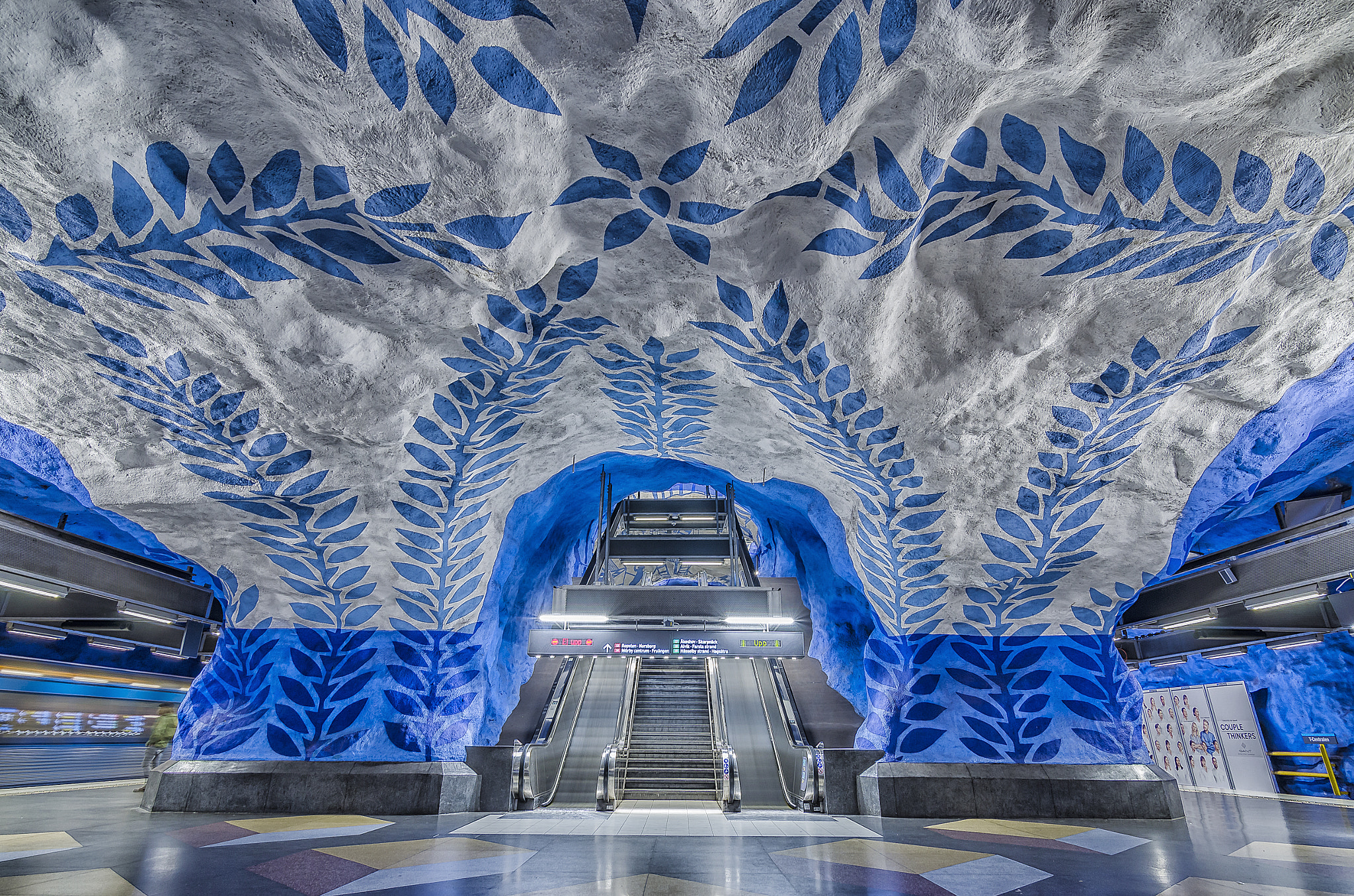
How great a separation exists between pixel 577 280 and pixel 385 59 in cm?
214

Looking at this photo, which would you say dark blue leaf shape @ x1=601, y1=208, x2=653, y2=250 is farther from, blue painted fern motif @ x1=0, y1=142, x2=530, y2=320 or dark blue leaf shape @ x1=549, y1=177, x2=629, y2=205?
blue painted fern motif @ x1=0, y1=142, x2=530, y2=320

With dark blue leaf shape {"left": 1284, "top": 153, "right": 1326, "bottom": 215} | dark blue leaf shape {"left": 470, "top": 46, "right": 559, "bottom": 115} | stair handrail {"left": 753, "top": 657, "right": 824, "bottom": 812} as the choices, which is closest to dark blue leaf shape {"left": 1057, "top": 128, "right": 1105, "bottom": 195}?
dark blue leaf shape {"left": 1284, "top": 153, "right": 1326, "bottom": 215}

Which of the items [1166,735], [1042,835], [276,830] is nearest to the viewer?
[276,830]

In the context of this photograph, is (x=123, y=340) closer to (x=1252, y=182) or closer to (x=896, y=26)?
(x=896, y=26)

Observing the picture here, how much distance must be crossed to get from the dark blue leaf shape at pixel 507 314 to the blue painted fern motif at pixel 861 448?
159 cm

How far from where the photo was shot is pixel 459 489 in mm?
7402

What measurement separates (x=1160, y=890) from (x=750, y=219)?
4650mm

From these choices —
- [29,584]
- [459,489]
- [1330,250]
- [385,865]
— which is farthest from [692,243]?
[29,584]

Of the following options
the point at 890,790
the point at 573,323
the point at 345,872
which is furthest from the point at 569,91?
the point at 890,790

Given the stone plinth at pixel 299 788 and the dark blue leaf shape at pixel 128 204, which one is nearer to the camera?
the dark blue leaf shape at pixel 128 204

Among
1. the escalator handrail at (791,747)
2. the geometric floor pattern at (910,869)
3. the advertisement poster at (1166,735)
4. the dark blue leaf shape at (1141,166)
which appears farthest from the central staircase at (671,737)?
the advertisement poster at (1166,735)

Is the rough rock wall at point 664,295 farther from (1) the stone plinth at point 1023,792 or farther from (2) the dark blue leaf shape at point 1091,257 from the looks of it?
(1) the stone plinth at point 1023,792

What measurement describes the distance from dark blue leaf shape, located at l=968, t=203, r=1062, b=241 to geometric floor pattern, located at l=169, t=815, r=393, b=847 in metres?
6.85

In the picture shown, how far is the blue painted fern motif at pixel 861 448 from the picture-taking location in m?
5.54
